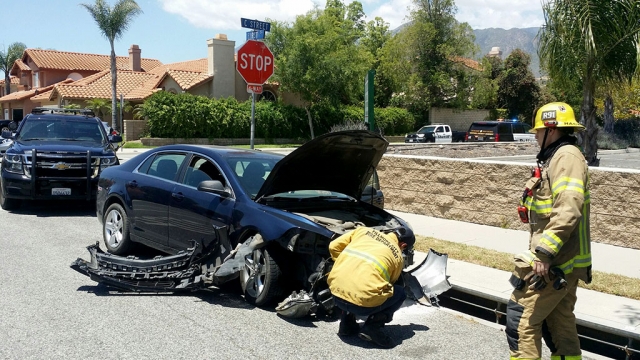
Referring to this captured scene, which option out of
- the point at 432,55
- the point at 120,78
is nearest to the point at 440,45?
the point at 432,55

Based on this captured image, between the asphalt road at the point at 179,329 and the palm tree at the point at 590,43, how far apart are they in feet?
20.1

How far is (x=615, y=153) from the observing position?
29969mm

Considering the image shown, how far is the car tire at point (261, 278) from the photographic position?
580cm

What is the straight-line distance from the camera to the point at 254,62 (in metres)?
11.5

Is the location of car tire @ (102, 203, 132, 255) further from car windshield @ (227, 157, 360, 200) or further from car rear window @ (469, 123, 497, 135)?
car rear window @ (469, 123, 497, 135)

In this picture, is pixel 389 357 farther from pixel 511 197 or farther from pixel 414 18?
pixel 414 18

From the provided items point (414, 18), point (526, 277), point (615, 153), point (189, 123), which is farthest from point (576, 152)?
point (414, 18)

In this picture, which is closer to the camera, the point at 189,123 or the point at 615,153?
the point at 615,153

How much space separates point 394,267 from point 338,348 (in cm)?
80

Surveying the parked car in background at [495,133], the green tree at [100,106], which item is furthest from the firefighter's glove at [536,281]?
the green tree at [100,106]

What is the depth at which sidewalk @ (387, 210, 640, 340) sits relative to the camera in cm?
571

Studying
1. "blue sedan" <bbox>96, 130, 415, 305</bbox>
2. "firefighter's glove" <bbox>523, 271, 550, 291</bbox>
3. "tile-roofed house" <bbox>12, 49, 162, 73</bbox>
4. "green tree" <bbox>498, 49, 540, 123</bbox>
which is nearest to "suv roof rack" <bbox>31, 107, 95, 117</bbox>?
"blue sedan" <bbox>96, 130, 415, 305</bbox>

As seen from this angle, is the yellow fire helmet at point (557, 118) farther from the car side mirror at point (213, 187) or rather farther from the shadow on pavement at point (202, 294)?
the shadow on pavement at point (202, 294)

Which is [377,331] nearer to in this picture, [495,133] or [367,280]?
[367,280]
